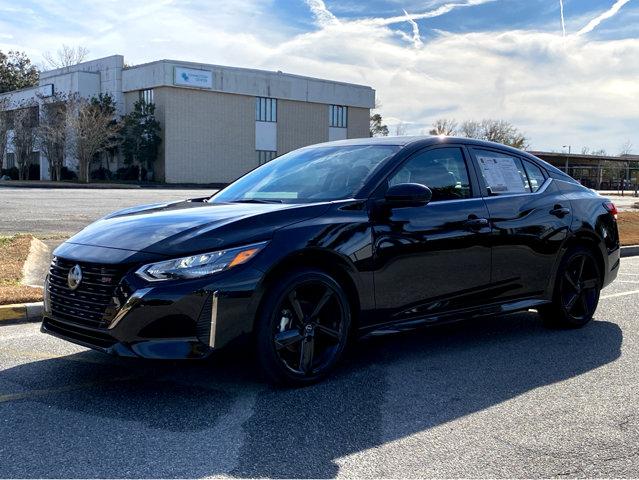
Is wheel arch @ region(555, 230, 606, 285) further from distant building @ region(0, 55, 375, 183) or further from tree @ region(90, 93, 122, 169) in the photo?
distant building @ region(0, 55, 375, 183)

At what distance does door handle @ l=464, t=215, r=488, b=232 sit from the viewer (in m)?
5.26

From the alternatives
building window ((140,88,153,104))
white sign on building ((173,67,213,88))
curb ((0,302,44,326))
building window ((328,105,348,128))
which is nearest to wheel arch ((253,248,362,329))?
curb ((0,302,44,326))

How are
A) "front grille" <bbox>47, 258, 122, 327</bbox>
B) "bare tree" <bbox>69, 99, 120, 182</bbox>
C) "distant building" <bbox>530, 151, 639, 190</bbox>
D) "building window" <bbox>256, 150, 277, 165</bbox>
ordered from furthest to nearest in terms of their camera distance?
1. "building window" <bbox>256, 150, 277, 165</bbox>
2. "distant building" <bbox>530, 151, 639, 190</bbox>
3. "bare tree" <bbox>69, 99, 120, 182</bbox>
4. "front grille" <bbox>47, 258, 122, 327</bbox>

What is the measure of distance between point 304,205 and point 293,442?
64.7 inches

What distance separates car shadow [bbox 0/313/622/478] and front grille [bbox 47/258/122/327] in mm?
520

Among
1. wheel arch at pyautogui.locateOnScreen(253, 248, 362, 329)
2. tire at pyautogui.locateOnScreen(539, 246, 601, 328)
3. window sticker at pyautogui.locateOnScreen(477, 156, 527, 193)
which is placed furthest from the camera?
tire at pyautogui.locateOnScreen(539, 246, 601, 328)

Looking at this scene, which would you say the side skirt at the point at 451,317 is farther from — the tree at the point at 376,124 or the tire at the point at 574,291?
the tree at the point at 376,124

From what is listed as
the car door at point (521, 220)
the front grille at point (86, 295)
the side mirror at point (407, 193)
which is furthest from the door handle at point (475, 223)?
the front grille at point (86, 295)

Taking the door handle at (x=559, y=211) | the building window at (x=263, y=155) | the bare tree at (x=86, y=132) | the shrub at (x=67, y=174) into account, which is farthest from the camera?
the building window at (x=263, y=155)

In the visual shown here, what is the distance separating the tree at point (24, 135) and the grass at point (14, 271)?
5378 cm

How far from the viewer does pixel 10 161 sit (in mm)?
71875

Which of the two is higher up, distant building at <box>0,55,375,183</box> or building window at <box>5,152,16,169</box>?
distant building at <box>0,55,375,183</box>

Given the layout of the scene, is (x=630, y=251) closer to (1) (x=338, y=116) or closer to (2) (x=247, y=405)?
(2) (x=247, y=405)

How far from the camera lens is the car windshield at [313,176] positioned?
493 centimetres
